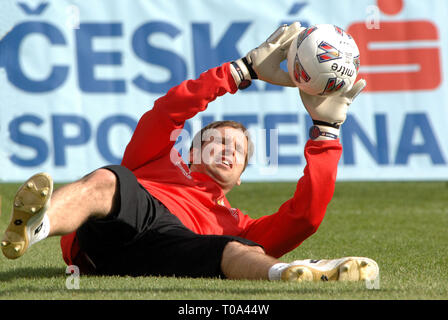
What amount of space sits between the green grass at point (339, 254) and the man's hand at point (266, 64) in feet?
3.90

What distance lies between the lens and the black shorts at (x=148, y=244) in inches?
143

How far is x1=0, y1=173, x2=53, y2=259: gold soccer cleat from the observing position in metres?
3.03

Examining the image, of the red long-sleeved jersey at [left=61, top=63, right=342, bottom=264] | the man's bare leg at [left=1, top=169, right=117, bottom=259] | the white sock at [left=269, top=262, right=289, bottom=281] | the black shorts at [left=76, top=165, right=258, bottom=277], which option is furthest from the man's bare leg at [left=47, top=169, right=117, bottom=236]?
the white sock at [left=269, top=262, right=289, bottom=281]

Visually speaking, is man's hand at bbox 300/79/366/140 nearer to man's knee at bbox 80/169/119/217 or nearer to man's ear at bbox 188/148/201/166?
man's ear at bbox 188/148/201/166

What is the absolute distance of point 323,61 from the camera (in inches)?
166

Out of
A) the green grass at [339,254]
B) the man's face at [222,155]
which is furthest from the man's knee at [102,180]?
the man's face at [222,155]

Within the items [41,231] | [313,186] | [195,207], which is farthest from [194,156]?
[41,231]

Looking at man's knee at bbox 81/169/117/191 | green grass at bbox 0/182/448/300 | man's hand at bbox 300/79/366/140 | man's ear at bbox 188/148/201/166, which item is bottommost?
green grass at bbox 0/182/448/300

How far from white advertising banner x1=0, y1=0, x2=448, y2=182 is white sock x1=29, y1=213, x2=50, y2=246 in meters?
5.50

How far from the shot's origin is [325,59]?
13.9ft

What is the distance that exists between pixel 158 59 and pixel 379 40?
2.61 meters

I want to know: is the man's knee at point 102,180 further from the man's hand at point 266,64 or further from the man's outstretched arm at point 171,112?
the man's hand at point 266,64

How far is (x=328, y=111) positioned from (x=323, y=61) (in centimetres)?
29
